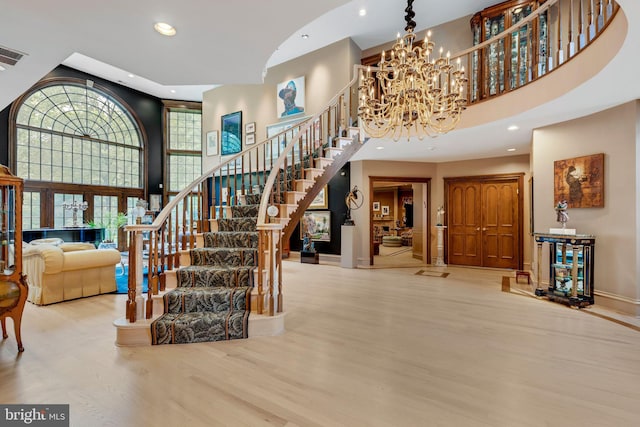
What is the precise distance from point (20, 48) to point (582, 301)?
6.71 metres

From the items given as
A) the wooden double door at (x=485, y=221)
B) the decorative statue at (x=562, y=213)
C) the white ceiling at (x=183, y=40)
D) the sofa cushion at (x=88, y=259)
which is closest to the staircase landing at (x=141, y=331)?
the sofa cushion at (x=88, y=259)

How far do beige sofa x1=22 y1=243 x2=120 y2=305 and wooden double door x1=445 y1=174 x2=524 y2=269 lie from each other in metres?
7.45

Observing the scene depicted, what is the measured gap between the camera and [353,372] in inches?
90.4

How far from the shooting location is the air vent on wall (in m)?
2.26

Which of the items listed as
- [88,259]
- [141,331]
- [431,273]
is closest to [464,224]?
[431,273]

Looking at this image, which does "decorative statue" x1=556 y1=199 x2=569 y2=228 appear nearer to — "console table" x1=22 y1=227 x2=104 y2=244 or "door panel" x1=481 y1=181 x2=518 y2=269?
"door panel" x1=481 y1=181 x2=518 y2=269

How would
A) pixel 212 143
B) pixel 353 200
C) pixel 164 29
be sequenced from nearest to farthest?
pixel 164 29, pixel 353 200, pixel 212 143

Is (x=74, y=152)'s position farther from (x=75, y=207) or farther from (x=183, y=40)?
(x=183, y=40)

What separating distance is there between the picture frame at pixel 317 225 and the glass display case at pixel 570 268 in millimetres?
4507

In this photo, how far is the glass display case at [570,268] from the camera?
4.01 metres

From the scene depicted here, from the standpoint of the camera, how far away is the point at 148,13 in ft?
6.28

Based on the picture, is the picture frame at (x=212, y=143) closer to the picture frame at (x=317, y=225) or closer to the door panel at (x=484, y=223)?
the picture frame at (x=317, y=225)

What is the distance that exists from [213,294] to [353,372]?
1722mm

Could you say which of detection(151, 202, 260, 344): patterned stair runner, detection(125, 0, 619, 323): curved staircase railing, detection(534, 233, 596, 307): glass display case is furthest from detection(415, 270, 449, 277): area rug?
detection(151, 202, 260, 344): patterned stair runner
